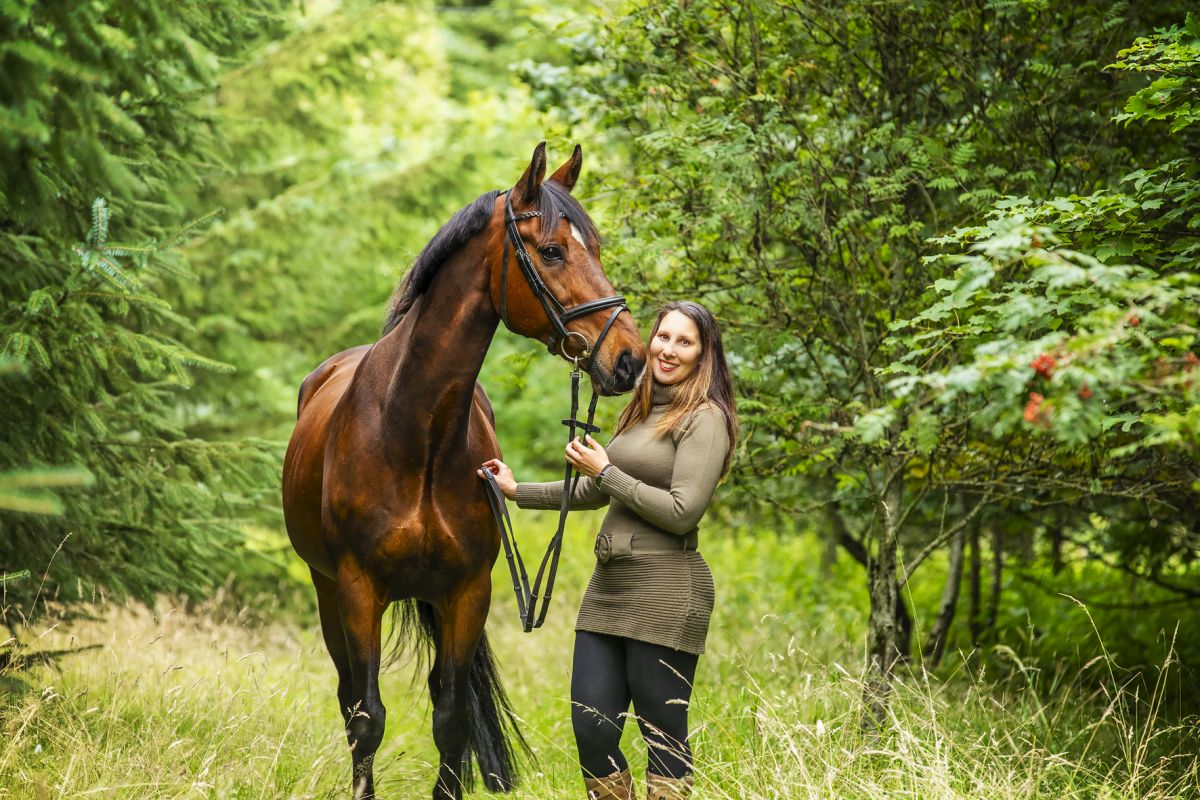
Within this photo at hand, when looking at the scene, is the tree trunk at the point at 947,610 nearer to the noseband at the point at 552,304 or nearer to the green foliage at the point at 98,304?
the noseband at the point at 552,304

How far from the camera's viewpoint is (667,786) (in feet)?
11.2

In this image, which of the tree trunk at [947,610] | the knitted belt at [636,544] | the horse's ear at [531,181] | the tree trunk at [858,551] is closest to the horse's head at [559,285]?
the horse's ear at [531,181]

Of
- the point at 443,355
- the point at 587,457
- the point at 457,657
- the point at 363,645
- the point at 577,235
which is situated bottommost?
the point at 457,657

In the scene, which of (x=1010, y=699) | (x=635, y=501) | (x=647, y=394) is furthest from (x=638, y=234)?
(x=1010, y=699)

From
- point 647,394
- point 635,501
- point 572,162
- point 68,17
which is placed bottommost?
point 635,501

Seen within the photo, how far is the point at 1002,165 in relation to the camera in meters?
4.83

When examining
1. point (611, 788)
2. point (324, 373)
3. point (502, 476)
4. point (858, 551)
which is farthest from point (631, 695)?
point (858, 551)

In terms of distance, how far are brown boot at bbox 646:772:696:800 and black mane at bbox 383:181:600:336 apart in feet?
5.69

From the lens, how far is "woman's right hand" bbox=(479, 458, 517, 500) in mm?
3889

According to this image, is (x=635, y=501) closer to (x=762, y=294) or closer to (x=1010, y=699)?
(x=762, y=294)

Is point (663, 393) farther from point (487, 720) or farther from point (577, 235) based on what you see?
point (487, 720)

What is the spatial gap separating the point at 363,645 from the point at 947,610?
4.02 metres

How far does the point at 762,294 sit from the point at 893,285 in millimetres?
576

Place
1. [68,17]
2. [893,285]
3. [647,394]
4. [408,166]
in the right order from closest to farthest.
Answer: [68,17]
[647,394]
[893,285]
[408,166]
